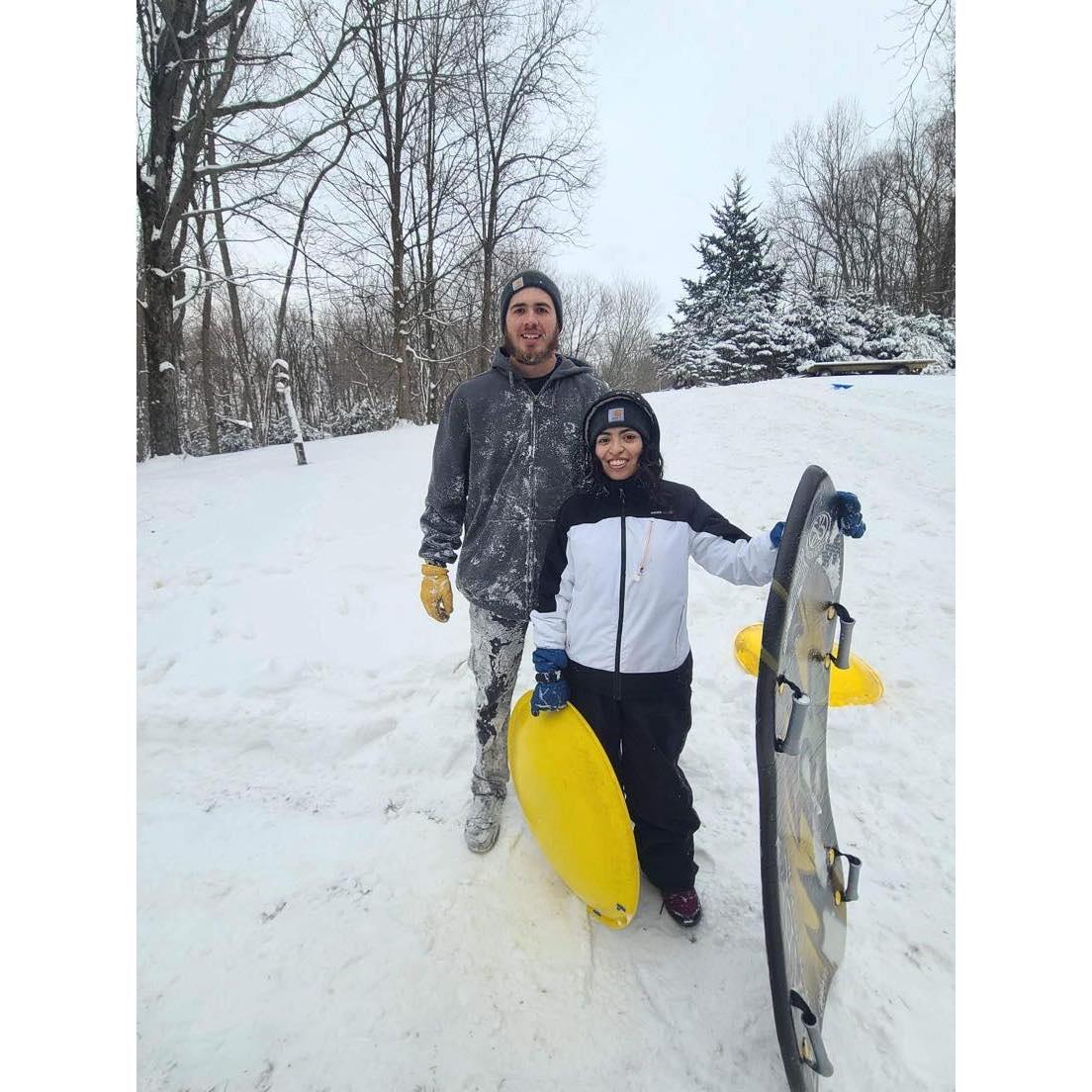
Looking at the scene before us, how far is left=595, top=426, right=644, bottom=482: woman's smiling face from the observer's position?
185 centimetres

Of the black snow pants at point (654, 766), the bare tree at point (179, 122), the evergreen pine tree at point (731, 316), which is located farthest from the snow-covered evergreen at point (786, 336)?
the black snow pants at point (654, 766)

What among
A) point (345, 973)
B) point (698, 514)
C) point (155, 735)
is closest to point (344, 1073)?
point (345, 973)

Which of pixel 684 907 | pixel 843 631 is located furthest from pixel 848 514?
pixel 684 907

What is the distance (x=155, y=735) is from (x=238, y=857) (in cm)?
120

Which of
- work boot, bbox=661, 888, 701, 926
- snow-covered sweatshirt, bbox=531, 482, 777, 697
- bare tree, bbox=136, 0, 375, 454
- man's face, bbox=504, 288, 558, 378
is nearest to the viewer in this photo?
snow-covered sweatshirt, bbox=531, 482, 777, 697

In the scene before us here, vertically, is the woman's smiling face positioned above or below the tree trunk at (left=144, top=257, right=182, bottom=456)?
below

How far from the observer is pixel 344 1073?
5.13ft

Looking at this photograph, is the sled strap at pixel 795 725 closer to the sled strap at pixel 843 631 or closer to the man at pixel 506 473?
the sled strap at pixel 843 631

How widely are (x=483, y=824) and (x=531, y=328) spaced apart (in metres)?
2.01

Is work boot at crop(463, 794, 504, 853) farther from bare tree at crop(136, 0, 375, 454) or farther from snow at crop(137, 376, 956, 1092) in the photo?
bare tree at crop(136, 0, 375, 454)

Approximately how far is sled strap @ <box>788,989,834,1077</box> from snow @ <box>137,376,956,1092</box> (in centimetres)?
33

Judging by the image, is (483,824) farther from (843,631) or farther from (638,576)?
(843,631)

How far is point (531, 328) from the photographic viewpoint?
6.77 ft

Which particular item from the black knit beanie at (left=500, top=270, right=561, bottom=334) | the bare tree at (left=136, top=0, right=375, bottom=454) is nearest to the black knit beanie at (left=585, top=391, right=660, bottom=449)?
the black knit beanie at (left=500, top=270, right=561, bottom=334)
